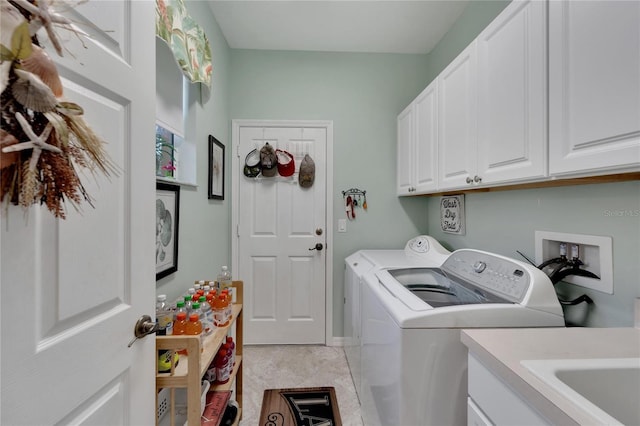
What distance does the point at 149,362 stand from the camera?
0.91 metres

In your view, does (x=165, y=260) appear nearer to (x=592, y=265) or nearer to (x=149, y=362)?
(x=149, y=362)

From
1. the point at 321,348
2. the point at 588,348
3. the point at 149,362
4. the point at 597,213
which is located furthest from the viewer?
the point at 321,348

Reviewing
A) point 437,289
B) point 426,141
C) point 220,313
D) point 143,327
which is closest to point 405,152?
point 426,141

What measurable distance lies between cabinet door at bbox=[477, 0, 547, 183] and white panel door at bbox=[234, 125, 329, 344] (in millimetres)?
1488

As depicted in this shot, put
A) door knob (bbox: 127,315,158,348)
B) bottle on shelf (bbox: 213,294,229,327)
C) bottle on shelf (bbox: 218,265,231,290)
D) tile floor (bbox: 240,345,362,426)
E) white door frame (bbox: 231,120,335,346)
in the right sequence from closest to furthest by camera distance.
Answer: door knob (bbox: 127,315,158,348)
bottle on shelf (bbox: 213,294,229,327)
bottle on shelf (bbox: 218,265,231,290)
tile floor (bbox: 240,345,362,426)
white door frame (bbox: 231,120,335,346)

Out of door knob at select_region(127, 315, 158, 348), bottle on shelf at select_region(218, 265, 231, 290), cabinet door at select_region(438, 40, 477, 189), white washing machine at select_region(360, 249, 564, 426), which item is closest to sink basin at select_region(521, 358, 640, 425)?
white washing machine at select_region(360, 249, 564, 426)

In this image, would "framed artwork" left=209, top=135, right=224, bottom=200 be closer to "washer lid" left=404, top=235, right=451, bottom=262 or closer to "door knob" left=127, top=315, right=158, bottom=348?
"door knob" left=127, top=315, right=158, bottom=348

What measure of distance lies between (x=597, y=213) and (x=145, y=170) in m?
1.62

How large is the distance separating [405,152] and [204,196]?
1631 millimetres

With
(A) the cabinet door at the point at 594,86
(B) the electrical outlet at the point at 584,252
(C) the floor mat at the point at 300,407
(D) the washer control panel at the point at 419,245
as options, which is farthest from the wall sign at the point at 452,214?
(C) the floor mat at the point at 300,407

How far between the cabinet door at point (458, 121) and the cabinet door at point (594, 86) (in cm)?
47

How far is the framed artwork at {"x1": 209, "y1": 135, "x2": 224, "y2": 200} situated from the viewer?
2022 millimetres

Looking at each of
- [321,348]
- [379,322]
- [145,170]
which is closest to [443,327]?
[379,322]

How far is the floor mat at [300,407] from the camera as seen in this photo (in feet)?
5.59
